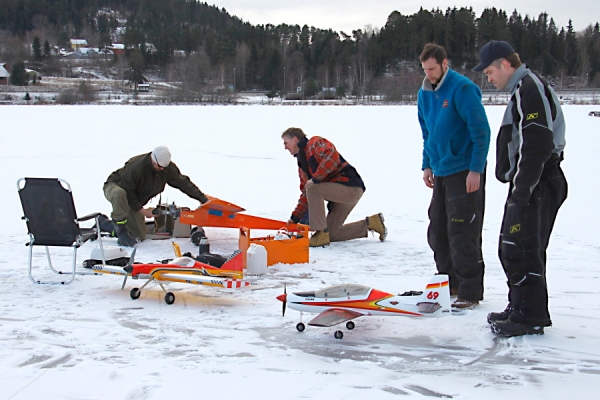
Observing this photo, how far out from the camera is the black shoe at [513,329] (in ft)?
11.9

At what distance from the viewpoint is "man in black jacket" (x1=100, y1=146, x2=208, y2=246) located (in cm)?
625

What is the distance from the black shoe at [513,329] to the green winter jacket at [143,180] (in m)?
3.85

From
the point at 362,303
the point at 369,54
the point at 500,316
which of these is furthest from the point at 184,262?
the point at 369,54

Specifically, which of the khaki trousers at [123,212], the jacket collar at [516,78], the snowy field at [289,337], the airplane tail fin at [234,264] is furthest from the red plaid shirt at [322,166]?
the jacket collar at [516,78]

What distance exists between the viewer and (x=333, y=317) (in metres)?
3.62

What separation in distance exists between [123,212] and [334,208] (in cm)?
226

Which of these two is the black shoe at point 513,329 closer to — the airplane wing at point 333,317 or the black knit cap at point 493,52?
the airplane wing at point 333,317

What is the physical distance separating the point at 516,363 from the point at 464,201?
4.03 feet

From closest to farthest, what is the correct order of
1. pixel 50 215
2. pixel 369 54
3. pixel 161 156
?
pixel 50 215 < pixel 161 156 < pixel 369 54

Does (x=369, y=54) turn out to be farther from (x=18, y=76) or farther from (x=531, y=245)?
(x=531, y=245)

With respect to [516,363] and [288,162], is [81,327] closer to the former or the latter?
[516,363]

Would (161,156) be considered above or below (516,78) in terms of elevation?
below

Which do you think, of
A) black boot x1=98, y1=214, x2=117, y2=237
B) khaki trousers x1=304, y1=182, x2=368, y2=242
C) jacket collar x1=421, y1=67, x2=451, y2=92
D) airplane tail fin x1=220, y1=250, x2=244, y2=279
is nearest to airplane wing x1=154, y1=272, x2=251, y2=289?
airplane tail fin x1=220, y1=250, x2=244, y2=279

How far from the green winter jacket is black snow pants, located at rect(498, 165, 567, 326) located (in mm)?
3867
